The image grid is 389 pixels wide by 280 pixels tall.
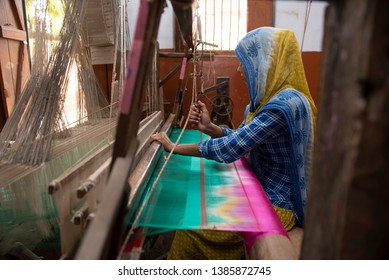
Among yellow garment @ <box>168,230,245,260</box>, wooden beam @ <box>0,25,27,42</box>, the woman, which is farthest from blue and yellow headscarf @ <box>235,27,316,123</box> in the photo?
wooden beam @ <box>0,25,27,42</box>

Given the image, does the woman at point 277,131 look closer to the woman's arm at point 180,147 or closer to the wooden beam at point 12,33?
the woman's arm at point 180,147

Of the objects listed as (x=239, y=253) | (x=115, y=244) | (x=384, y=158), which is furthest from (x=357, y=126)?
(x=239, y=253)

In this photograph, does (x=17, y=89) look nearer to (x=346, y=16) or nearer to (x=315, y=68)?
(x=346, y=16)

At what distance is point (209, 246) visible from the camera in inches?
49.1

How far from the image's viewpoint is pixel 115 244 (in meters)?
0.53

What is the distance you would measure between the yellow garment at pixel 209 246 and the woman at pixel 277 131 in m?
0.24

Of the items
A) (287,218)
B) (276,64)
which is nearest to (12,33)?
(276,64)

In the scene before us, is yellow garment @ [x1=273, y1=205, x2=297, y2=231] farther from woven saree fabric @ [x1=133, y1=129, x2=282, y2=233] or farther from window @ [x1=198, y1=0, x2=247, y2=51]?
window @ [x1=198, y1=0, x2=247, y2=51]

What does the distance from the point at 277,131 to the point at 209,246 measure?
62 cm

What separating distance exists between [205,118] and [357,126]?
1.40 m

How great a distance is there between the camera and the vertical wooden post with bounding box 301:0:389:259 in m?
0.33

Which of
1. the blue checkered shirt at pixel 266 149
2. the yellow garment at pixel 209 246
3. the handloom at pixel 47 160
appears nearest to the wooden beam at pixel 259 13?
the blue checkered shirt at pixel 266 149

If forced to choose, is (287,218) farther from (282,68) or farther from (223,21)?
(223,21)

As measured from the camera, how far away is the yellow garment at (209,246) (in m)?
1.22
